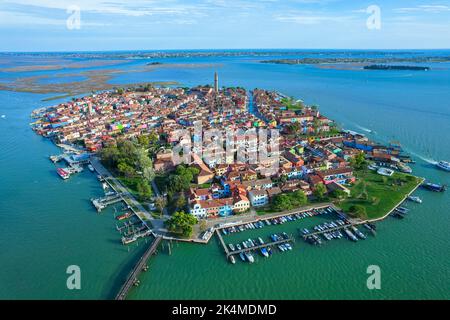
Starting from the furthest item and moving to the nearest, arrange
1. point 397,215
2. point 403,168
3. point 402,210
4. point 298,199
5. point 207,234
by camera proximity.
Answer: point 403,168 < point 298,199 < point 402,210 < point 397,215 < point 207,234

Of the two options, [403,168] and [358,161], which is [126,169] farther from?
[403,168]

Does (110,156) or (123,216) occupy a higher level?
(110,156)

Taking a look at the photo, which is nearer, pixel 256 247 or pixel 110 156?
pixel 256 247

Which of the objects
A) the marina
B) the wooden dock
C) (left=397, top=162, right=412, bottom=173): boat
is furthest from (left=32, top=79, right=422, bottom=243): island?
the wooden dock

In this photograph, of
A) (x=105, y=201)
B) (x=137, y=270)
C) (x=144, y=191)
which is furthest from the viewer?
(x=105, y=201)

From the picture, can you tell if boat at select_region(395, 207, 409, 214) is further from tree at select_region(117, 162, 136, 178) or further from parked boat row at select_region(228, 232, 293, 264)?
tree at select_region(117, 162, 136, 178)

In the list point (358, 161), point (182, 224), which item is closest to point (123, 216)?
point (182, 224)

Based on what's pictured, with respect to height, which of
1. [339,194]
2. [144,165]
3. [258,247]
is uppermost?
[144,165]
